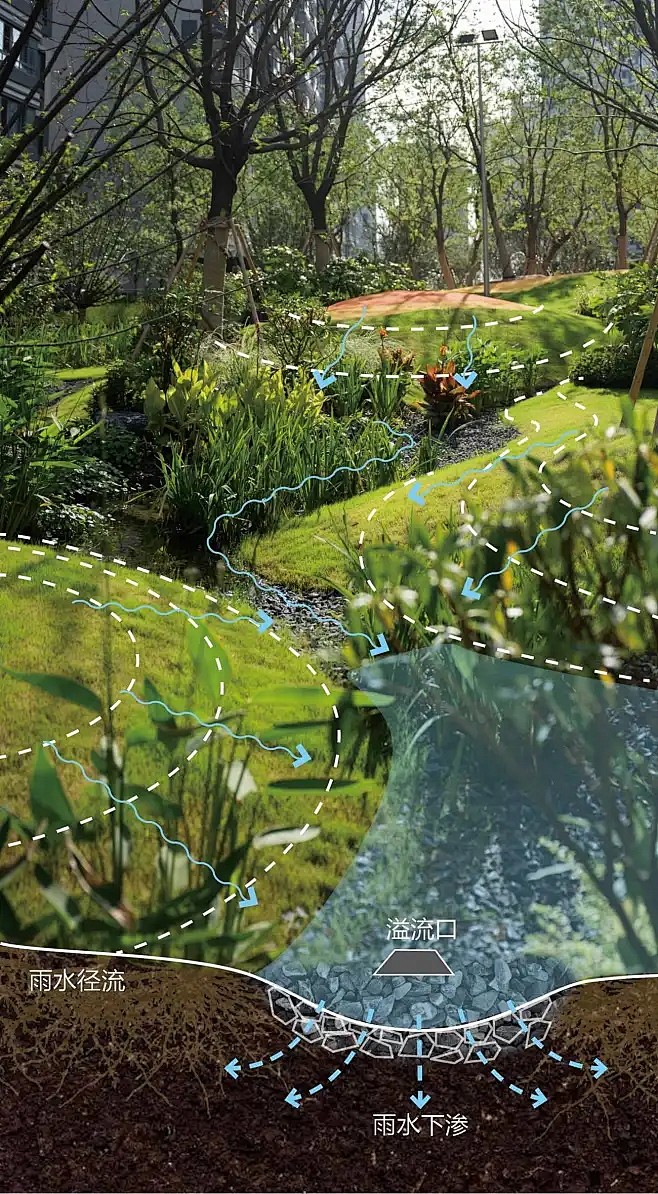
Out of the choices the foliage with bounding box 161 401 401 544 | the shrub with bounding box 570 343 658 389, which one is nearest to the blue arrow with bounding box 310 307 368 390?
the foliage with bounding box 161 401 401 544

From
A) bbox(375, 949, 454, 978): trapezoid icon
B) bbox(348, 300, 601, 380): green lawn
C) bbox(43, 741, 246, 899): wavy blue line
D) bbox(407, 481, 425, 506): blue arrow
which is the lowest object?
bbox(375, 949, 454, 978): trapezoid icon

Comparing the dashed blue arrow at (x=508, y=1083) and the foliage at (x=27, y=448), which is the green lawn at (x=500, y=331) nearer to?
the foliage at (x=27, y=448)

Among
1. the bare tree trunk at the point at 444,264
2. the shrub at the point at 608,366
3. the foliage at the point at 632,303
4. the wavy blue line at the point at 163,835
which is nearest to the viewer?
the wavy blue line at the point at 163,835

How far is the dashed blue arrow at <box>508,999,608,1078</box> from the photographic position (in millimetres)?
1755

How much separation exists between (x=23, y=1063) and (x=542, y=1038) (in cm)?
97

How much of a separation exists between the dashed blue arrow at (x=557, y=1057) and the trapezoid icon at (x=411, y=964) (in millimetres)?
139

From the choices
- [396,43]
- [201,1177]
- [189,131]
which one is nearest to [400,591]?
[201,1177]

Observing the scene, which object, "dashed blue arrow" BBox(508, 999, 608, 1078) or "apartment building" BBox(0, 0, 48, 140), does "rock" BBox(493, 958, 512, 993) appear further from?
"apartment building" BBox(0, 0, 48, 140)

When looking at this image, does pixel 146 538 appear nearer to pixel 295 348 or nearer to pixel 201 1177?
pixel 295 348

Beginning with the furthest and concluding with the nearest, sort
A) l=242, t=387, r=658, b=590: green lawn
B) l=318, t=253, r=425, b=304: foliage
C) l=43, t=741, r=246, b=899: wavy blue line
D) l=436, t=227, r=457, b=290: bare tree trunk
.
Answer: l=436, t=227, r=457, b=290: bare tree trunk, l=318, t=253, r=425, b=304: foliage, l=242, t=387, r=658, b=590: green lawn, l=43, t=741, r=246, b=899: wavy blue line

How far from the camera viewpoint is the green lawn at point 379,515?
1.85 meters
